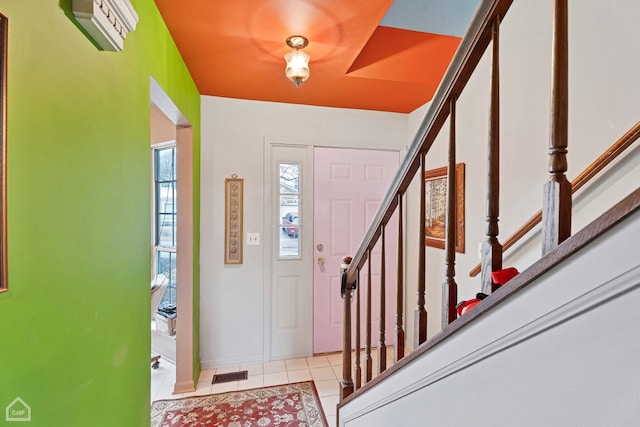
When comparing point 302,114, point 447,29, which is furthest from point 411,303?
point 447,29

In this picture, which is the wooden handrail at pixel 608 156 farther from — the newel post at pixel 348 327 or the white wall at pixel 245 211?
the white wall at pixel 245 211

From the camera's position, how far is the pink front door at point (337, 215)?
115 inches

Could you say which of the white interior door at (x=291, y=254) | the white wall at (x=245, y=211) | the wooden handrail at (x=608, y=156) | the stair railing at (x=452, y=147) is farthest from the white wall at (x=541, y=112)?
the white wall at (x=245, y=211)

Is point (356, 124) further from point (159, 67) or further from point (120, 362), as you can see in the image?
point (120, 362)

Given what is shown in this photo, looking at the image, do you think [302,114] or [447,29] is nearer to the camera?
[447,29]

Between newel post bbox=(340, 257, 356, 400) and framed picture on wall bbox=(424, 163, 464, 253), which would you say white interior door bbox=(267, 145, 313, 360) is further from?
newel post bbox=(340, 257, 356, 400)

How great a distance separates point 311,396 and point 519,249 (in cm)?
177

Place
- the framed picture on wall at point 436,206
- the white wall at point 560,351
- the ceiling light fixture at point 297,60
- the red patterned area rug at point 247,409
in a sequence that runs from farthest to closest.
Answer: the framed picture on wall at point 436,206 < the red patterned area rug at point 247,409 < the ceiling light fixture at point 297,60 < the white wall at point 560,351

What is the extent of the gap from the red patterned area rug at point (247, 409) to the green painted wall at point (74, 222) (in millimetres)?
843

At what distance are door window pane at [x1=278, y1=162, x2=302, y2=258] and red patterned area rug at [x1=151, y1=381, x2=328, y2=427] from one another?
114 centimetres

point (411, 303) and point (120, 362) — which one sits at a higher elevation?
point (120, 362)

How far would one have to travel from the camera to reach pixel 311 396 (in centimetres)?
227

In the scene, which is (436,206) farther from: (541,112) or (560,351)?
(560,351)

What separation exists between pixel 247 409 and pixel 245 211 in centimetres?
153
